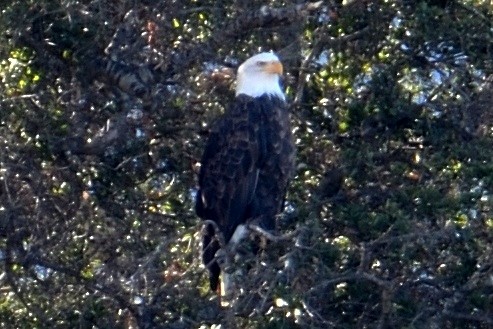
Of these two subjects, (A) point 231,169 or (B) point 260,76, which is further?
(A) point 231,169

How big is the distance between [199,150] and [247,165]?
0.41 m

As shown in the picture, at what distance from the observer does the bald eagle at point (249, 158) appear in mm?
7035

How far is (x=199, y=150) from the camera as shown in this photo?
6957mm

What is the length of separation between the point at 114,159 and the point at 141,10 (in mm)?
674

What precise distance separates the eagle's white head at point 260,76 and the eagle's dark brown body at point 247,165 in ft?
0.15

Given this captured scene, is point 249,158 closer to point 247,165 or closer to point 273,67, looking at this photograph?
point 247,165

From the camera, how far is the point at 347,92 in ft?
21.4

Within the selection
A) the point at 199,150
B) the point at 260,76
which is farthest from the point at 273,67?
the point at 199,150

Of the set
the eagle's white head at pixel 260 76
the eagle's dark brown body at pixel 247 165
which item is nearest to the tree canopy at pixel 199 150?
the eagle's white head at pixel 260 76

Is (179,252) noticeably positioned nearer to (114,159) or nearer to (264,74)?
(114,159)

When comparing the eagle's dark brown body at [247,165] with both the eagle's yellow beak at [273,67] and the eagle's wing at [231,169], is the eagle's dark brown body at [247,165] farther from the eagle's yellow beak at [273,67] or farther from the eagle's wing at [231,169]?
the eagle's yellow beak at [273,67]

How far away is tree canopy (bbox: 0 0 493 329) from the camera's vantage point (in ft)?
18.2

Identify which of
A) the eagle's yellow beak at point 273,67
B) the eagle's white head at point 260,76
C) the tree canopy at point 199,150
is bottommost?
the tree canopy at point 199,150

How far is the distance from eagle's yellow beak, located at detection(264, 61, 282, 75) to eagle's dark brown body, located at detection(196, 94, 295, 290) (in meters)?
0.28
